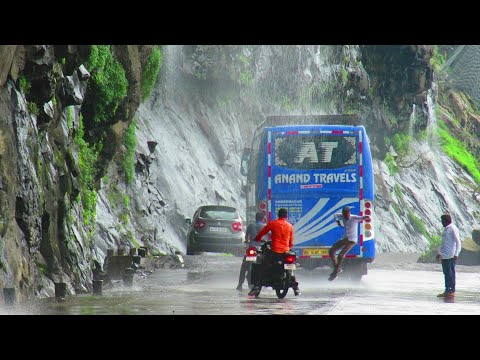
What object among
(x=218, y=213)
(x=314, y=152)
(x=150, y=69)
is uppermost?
(x=150, y=69)

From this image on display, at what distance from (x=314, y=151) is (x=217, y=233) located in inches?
322

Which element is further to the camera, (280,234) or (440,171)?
(440,171)

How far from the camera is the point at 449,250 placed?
1927 centimetres

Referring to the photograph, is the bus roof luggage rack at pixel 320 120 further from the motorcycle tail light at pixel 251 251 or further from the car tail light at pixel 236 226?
the motorcycle tail light at pixel 251 251

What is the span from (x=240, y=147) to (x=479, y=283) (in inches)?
1181

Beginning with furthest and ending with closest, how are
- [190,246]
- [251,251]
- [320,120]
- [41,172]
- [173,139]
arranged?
1. [173,139]
2. [190,246]
3. [320,120]
4. [41,172]
5. [251,251]

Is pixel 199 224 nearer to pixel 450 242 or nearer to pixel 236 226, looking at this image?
pixel 236 226

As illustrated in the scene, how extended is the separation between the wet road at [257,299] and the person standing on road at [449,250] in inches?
12.8

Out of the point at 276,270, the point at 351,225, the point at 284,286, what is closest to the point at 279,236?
the point at 276,270

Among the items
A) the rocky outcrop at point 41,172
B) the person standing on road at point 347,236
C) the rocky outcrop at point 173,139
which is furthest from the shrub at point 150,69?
the person standing on road at point 347,236

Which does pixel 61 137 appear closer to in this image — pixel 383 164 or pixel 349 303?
pixel 349 303
